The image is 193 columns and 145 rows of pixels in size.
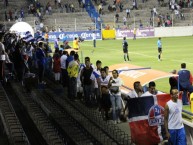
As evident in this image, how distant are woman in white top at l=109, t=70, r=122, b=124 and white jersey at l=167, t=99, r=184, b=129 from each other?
430 centimetres

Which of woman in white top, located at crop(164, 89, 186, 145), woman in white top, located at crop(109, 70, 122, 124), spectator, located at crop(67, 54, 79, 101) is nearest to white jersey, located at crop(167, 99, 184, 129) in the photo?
woman in white top, located at crop(164, 89, 186, 145)

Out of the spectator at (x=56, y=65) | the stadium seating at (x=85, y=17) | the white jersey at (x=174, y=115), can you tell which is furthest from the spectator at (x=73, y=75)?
the stadium seating at (x=85, y=17)

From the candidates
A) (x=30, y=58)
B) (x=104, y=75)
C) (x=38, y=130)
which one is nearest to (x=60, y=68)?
(x=30, y=58)

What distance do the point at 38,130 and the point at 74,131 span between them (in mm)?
1020

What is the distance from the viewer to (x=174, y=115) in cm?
A: 931

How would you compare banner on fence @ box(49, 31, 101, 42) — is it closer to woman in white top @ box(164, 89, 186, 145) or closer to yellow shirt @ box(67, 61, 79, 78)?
yellow shirt @ box(67, 61, 79, 78)

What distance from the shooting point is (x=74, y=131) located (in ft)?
40.0

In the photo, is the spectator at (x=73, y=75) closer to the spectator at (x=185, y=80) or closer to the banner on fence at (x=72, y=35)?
the spectator at (x=185, y=80)

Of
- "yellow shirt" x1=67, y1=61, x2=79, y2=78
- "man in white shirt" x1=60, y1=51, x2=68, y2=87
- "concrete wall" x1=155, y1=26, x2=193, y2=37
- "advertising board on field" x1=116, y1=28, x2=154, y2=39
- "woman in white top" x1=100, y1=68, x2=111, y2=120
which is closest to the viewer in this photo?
"woman in white top" x1=100, y1=68, x2=111, y2=120

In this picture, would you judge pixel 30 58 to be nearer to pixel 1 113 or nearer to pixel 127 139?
pixel 1 113

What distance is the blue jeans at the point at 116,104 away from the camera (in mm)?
13750

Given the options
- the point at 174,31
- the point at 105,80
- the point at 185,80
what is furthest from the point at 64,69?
the point at 174,31

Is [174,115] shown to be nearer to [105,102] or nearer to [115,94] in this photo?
[115,94]

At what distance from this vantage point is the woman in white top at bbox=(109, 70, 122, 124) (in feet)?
44.4
